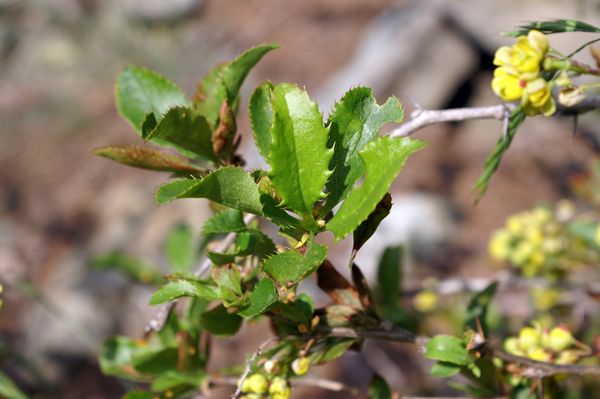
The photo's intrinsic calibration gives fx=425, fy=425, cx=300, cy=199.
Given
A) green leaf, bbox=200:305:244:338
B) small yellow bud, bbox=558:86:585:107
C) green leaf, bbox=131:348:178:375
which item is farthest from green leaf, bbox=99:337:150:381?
small yellow bud, bbox=558:86:585:107

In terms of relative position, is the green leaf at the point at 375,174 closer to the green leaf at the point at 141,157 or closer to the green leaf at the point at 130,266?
the green leaf at the point at 141,157

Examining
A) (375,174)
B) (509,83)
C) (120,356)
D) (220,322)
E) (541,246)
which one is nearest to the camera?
(375,174)

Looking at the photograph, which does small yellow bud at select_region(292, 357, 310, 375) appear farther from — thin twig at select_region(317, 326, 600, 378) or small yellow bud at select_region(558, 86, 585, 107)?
small yellow bud at select_region(558, 86, 585, 107)

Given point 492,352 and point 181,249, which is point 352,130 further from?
point 181,249

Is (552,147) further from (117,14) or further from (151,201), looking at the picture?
(117,14)

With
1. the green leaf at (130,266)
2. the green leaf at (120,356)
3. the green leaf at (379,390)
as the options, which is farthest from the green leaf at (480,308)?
the green leaf at (130,266)

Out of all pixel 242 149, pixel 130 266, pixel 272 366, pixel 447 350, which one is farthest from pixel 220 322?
pixel 242 149
